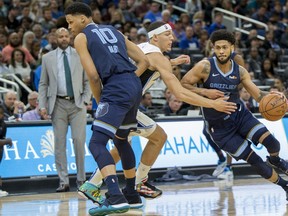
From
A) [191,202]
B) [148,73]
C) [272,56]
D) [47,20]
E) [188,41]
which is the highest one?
[148,73]

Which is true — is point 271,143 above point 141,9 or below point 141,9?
below

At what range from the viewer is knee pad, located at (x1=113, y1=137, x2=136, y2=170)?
9859 mm

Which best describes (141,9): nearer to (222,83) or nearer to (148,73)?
(222,83)

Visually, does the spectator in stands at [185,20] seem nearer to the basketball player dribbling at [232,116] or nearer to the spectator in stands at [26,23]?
the spectator in stands at [26,23]

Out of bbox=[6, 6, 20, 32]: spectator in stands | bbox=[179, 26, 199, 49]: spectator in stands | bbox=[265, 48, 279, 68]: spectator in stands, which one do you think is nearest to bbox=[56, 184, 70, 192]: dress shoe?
bbox=[6, 6, 20, 32]: spectator in stands

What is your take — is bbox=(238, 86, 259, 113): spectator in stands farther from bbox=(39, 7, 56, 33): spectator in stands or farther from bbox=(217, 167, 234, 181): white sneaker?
bbox=(39, 7, 56, 33): spectator in stands

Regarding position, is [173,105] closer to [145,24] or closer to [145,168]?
[145,24]

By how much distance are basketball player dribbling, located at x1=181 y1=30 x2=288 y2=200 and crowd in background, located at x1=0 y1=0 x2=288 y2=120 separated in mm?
5188

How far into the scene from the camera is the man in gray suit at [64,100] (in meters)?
13.6

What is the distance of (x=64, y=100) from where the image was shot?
44.7ft

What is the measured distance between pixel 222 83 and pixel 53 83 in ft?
11.1

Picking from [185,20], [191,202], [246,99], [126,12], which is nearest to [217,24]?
[185,20]

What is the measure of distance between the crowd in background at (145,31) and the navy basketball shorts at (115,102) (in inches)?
261

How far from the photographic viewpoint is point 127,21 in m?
22.0
